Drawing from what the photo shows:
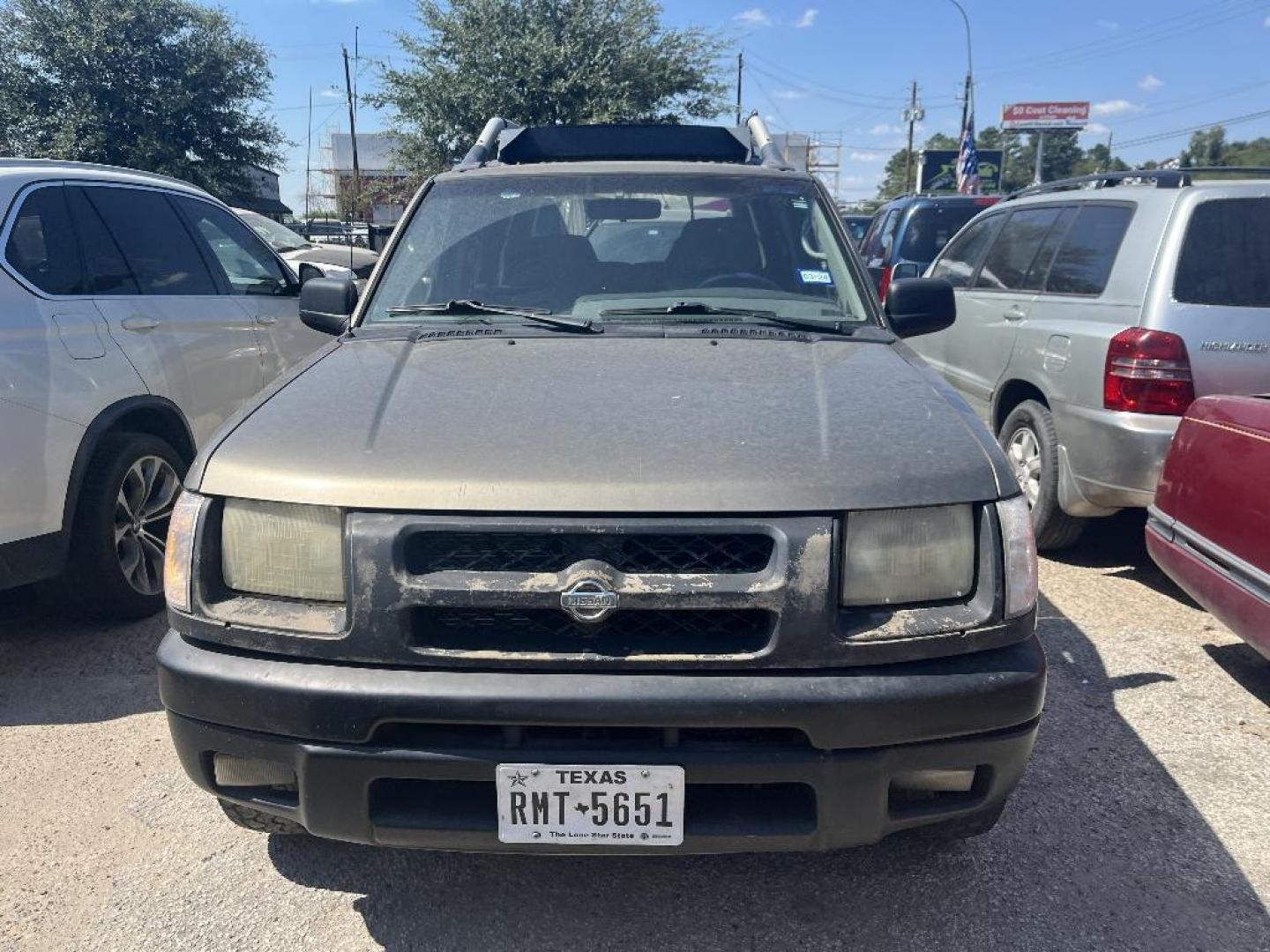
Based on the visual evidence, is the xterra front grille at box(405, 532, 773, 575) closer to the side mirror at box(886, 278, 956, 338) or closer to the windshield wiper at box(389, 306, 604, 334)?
the windshield wiper at box(389, 306, 604, 334)

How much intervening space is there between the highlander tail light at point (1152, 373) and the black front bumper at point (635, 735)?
2.67 meters

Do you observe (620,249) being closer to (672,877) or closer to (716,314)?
(716,314)

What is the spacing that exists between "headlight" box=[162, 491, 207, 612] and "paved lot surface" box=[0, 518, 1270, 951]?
2.88 ft

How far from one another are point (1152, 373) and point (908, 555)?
2806mm

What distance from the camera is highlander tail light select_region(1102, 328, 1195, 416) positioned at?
165 inches

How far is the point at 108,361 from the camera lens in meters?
3.99

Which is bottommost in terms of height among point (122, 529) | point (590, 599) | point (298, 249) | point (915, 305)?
point (122, 529)

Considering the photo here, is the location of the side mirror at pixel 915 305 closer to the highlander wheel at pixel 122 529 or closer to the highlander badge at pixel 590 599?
the highlander badge at pixel 590 599

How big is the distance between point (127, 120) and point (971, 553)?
21257 millimetres

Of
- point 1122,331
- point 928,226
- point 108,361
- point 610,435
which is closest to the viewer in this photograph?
point 610,435

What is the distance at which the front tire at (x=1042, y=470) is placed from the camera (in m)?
4.84

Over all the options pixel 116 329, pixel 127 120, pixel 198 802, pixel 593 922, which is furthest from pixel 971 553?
pixel 127 120

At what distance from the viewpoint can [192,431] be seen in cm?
455

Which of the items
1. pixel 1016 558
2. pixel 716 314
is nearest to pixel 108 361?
pixel 716 314
